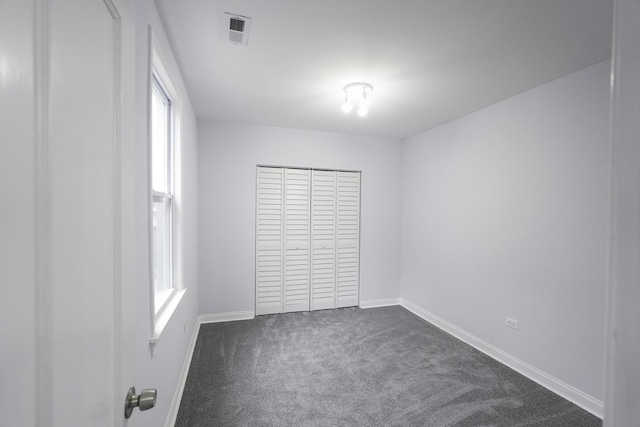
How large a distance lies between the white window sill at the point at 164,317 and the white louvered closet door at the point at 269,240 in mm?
1476

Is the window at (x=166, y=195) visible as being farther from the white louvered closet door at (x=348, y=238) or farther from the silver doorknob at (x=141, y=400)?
the white louvered closet door at (x=348, y=238)

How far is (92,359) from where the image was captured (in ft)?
1.77

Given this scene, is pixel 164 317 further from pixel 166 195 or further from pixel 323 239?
pixel 323 239

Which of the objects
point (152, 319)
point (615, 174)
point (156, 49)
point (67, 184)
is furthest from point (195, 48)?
point (615, 174)

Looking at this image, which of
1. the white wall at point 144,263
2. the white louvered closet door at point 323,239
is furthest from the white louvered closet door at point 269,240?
the white wall at point 144,263

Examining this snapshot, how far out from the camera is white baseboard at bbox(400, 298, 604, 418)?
205 centimetres

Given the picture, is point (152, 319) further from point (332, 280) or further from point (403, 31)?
point (332, 280)

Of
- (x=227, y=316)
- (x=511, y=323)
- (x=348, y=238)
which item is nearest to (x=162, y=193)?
(x=227, y=316)

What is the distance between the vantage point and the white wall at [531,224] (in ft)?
6.75

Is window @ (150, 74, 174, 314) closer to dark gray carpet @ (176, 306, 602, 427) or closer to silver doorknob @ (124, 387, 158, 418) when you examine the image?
dark gray carpet @ (176, 306, 602, 427)

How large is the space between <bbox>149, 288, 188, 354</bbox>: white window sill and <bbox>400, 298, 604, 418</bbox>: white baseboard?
109 inches

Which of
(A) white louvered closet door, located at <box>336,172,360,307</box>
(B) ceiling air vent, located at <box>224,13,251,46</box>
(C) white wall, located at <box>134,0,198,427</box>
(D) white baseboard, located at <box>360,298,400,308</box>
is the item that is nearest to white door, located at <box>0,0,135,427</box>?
(C) white wall, located at <box>134,0,198,427</box>

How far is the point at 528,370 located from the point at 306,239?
267cm

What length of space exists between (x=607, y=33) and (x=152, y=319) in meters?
3.02
